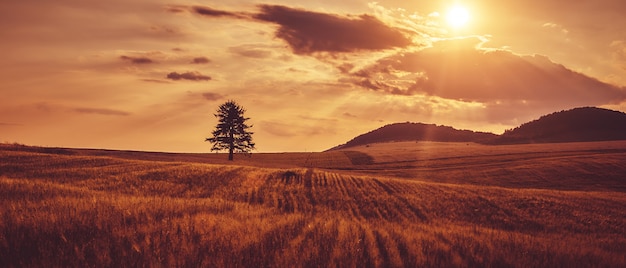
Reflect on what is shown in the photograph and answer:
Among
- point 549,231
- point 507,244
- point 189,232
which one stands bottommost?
point 549,231

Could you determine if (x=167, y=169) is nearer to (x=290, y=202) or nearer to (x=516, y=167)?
(x=290, y=202)

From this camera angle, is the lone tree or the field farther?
the lone tree

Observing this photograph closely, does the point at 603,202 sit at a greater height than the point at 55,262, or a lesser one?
lesser

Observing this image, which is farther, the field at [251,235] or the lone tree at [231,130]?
the lone tree at [231,130]

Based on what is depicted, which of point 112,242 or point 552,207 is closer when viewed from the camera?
point 112,242

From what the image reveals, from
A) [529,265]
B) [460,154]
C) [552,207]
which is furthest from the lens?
[460,154]

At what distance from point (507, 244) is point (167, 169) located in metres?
28.3

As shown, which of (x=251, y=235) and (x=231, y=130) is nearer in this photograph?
(x=251, y=235)

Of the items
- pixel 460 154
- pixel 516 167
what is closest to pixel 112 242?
pixel 516 167

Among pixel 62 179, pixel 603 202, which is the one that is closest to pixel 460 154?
pixel 603 202

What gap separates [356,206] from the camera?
2278 cm

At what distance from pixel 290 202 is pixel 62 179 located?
12.6 metres

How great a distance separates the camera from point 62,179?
76.9 ft

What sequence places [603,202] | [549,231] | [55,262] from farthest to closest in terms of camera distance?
[603,202] < [549,231] < [55,262]
